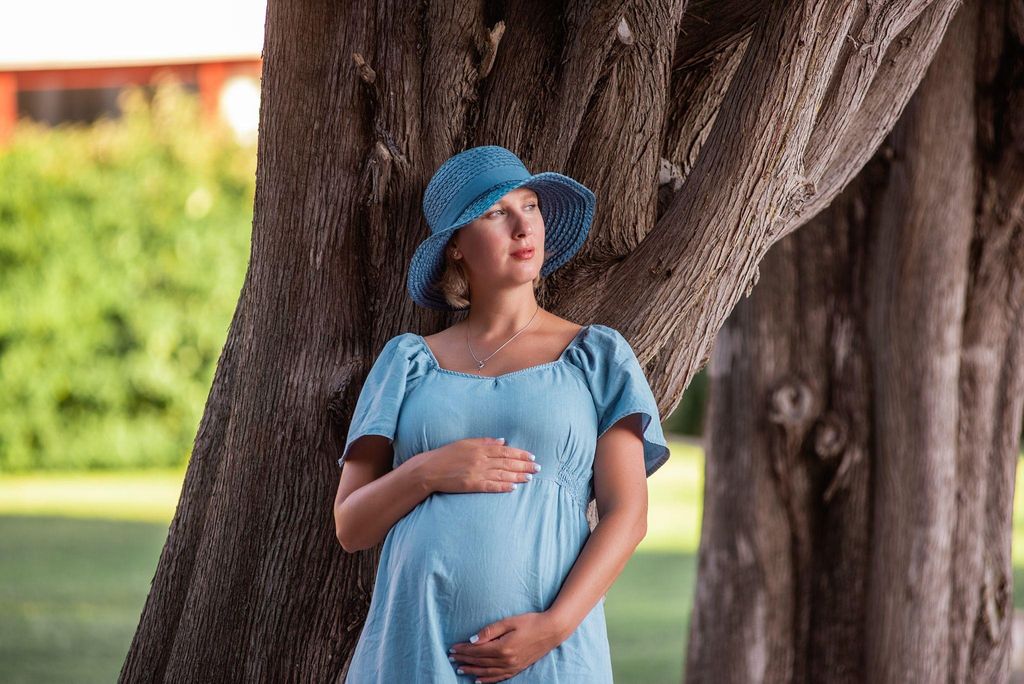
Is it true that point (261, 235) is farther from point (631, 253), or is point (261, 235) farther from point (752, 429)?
point (752, 429)

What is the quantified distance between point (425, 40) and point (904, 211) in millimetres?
2423

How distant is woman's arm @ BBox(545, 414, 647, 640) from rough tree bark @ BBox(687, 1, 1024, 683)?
2.59 meters

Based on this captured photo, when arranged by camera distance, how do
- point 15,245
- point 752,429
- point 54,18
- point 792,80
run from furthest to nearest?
point 54,18 → point 15,245 → point 752,429 → point 792,80

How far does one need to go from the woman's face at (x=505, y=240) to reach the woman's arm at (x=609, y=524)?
393 mm

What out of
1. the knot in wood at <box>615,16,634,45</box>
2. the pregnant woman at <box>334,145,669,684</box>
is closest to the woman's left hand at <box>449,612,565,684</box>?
the pregnant woman at <box>334,145,669,684</box>

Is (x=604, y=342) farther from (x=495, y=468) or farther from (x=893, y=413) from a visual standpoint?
(x=893, y=413)

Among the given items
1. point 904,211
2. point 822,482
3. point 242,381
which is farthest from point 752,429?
point 242,381

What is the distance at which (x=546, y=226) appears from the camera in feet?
9.56

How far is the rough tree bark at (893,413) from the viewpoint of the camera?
189 inches

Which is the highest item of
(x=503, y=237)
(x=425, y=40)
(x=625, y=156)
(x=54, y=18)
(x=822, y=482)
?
(x=54, y=18)

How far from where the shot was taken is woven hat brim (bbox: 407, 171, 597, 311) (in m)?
2.65

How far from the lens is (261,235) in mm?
3229

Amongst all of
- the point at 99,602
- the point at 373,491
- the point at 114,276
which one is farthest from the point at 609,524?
the point at 114,276

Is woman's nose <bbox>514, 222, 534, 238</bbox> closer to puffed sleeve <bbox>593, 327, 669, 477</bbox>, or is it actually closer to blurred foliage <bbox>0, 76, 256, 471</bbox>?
puffed sleeve <bbox>593, 327, 669, 477</bbox>
